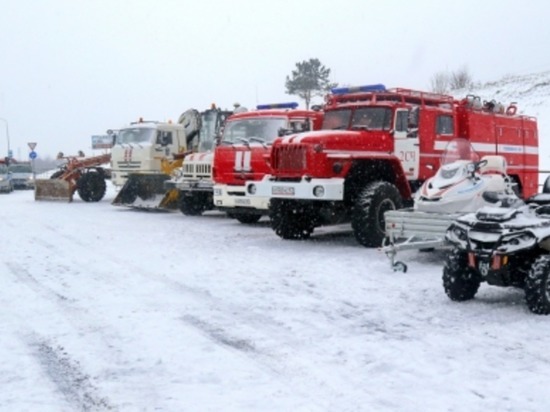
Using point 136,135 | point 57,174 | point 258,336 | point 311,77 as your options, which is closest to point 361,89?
point 258,336

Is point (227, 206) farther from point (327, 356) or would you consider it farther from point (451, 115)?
point (327, 356)

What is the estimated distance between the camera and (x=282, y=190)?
11016 mm

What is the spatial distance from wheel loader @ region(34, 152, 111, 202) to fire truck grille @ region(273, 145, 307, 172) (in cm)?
1320

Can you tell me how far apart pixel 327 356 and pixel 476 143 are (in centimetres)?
866

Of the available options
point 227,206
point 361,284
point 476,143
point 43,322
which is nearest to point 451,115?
point 476,143

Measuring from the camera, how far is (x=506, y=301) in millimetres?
7027

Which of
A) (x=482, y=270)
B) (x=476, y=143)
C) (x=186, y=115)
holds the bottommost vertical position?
(x=482, y=270)

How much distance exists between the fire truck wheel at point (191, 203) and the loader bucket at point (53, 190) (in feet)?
→ 23.8

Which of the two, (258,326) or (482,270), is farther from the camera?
(482,270)

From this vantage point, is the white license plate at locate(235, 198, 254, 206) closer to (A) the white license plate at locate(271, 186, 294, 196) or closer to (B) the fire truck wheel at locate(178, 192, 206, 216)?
(A) the white license plate at locate(271, 186, 294, 196)

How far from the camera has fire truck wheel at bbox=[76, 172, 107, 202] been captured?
23094 mm

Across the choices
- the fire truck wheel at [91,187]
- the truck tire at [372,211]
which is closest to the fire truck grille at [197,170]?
the truck tire at [372,211]

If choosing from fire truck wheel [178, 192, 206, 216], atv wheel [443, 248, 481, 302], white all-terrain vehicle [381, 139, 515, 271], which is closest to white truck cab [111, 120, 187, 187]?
fire truck wheel [178, 192, 206, 216]

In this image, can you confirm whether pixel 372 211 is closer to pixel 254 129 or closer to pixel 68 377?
pixel 254 129
